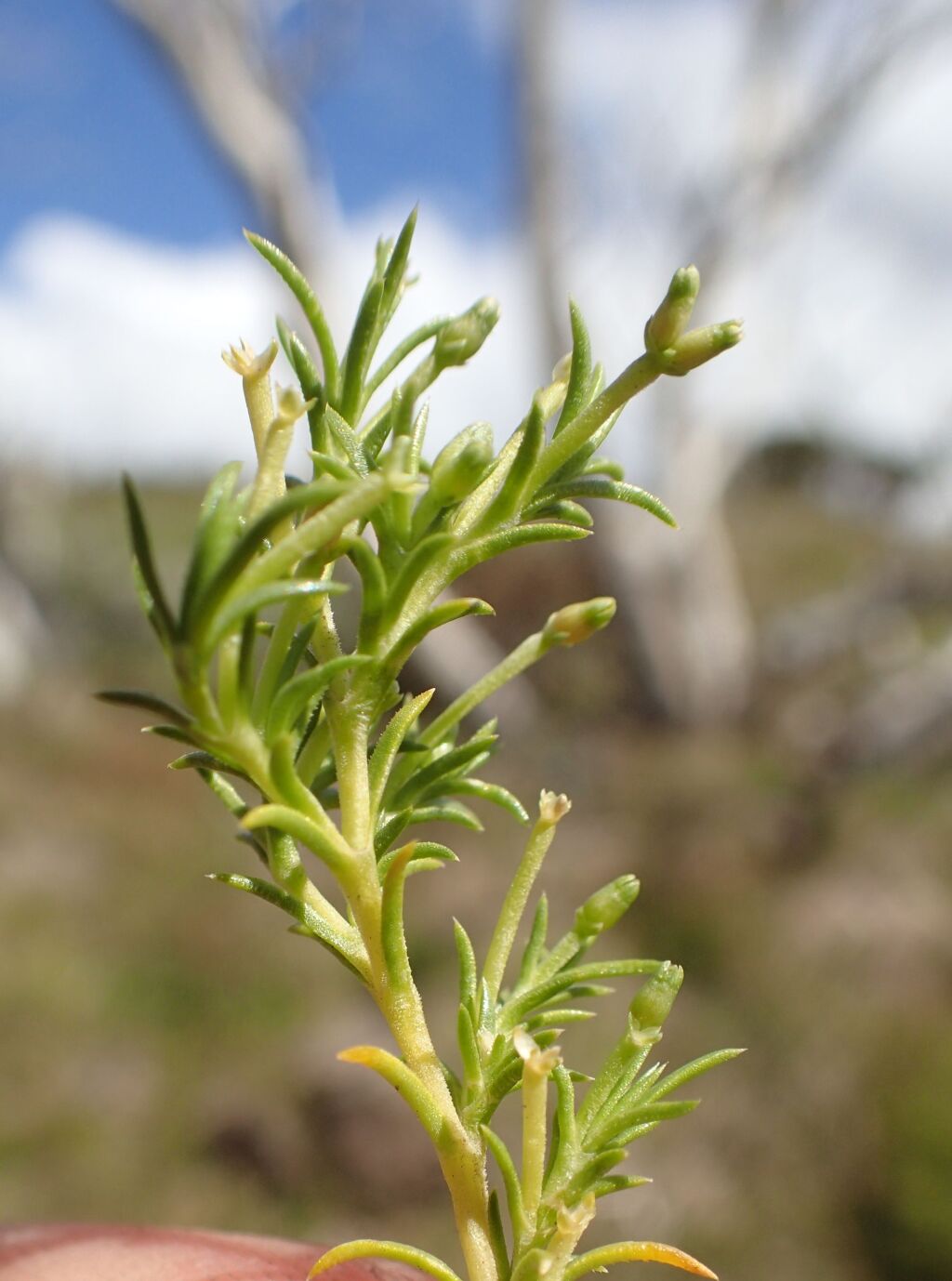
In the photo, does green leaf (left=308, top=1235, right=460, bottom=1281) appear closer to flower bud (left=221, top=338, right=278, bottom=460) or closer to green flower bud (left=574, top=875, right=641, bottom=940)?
green flower bud (left=574, top=875, right=641, bottom=940)

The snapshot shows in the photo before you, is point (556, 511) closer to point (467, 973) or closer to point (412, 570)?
point (412, 570)

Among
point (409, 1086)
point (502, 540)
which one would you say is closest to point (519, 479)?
point (502, 540)

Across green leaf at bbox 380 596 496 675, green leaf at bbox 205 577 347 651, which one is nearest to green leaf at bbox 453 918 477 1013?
green leaf at bbox 380 596 496 675

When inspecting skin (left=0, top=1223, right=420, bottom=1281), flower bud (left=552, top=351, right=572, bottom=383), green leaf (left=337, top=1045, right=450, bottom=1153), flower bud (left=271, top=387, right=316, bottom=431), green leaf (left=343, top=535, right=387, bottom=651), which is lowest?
skin (left=0, top=1223, right=420, bottom=1281)

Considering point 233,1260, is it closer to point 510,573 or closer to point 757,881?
point 757,881

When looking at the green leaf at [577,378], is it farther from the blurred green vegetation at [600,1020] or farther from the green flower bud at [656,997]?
the blurred green vegetation at [600,1020]

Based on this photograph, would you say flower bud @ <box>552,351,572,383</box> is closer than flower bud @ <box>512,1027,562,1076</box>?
No
